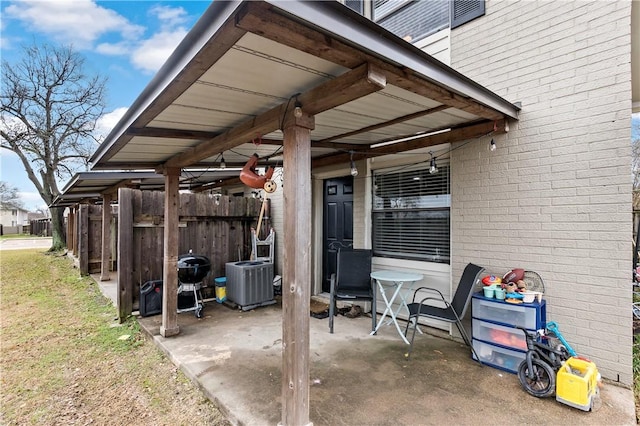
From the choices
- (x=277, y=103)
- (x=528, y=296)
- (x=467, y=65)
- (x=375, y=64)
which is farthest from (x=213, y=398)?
(x=467, y=65)

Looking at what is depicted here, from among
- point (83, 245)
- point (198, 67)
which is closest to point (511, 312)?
point (198, 67)

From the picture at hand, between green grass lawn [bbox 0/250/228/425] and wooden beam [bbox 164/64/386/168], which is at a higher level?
wooden beam [bbox 164/64/386/168]

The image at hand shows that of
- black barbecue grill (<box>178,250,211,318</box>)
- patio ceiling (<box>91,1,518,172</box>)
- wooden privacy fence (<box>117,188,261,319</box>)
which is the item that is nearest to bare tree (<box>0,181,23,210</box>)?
wooden privacy fence (<box>117,188,261,319</box>)

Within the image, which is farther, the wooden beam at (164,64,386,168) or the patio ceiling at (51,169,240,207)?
the patio ceiling at (51,169,240,207)

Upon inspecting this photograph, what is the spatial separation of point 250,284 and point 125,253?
184cm

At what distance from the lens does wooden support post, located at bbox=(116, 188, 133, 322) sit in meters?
4.58

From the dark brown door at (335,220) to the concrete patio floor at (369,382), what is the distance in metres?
1.65

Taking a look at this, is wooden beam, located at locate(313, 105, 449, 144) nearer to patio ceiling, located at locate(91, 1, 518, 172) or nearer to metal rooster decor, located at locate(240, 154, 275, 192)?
patio ceiling, located at locate(91, 1, 518, 172)

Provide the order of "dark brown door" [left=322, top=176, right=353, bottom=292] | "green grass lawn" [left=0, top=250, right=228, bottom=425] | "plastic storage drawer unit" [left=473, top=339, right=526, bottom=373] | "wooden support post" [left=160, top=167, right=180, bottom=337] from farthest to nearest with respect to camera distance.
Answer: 1. "dark brown door" [left=322, top=176, right=353, bottom=292]
2. "wooden support post" [left=160, top=167, right=180, bottom=337]
3. "plastic storage drawer unit" [left=473, top=339, right=526, bottom=373]
4. "green grass lawn" [left=0, top=250, right=228, bottom=425]

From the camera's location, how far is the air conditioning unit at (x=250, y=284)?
16.3ft

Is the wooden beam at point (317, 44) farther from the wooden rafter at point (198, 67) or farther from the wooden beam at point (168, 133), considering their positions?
the wooden beam at point (168, 133)

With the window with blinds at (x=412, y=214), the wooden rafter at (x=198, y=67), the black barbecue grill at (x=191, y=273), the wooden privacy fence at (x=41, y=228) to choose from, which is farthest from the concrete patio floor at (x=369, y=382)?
the wooden privacy fence at (x=41, y=228)

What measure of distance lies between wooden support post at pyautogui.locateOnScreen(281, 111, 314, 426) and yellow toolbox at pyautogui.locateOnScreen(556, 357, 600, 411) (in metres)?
1.96

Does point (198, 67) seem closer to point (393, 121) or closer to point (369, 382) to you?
point (393, 121)
